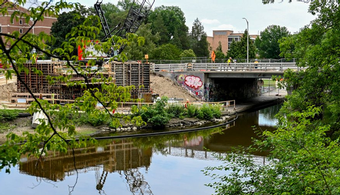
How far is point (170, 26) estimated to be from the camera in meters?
114

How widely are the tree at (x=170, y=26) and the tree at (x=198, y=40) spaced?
2256 mm

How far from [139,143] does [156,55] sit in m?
45.8

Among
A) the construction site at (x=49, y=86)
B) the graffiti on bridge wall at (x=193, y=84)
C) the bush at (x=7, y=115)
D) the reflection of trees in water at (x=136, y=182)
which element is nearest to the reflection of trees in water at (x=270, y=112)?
the graffiti on bridge wall at (x=193, y=84)

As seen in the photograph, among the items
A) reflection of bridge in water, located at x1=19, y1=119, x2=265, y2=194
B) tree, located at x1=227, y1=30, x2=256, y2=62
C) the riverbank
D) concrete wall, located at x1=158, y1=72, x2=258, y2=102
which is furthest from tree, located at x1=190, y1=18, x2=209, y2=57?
reflection of bridge in water, located at x1=19, y1=119, x2=265, y2=194

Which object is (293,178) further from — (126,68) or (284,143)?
(126,68)

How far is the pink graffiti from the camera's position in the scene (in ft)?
172

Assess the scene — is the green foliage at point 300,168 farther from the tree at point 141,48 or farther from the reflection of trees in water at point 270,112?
the tree at point 141,48

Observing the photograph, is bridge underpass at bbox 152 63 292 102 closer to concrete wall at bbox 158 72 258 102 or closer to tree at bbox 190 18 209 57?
concrete wall at bbox 158 72 258 102

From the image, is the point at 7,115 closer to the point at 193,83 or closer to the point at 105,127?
the point at 105,127

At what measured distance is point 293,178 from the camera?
11.3 meters

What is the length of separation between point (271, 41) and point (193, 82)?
167 ft

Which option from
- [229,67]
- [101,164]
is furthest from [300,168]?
[229,67]

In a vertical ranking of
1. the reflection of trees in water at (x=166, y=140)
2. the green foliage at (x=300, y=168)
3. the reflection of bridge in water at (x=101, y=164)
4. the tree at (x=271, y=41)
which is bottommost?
the reflection of bridge in water at (x=101, y=164)

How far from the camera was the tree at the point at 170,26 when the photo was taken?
4163 inches
